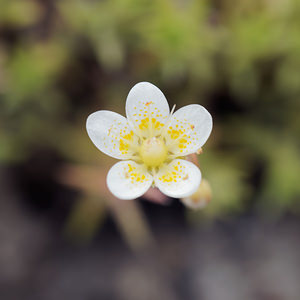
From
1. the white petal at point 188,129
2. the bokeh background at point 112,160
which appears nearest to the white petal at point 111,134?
the white petal at point 188,129

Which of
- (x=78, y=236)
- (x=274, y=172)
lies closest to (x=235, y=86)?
(x=274, y=172)

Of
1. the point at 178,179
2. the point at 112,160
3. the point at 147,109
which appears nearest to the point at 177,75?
the point at 112,160

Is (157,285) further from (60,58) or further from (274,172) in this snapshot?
(60,58)

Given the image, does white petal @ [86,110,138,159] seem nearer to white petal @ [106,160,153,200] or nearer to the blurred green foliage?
white petal @ [106,160,153,200]

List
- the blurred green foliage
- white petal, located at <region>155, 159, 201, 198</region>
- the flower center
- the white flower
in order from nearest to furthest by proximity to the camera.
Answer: white petal, located at <region>155, 159, 201, 198</region> < the white flower < the flower center < the blurred green foliage

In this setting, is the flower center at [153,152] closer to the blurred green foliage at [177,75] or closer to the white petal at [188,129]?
the white petal at [188,129]

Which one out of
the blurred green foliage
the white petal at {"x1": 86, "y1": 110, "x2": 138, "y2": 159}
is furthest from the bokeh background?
the white petal at {"x1": 86, "y1": 110, "x2": 138, "y2": 159}
